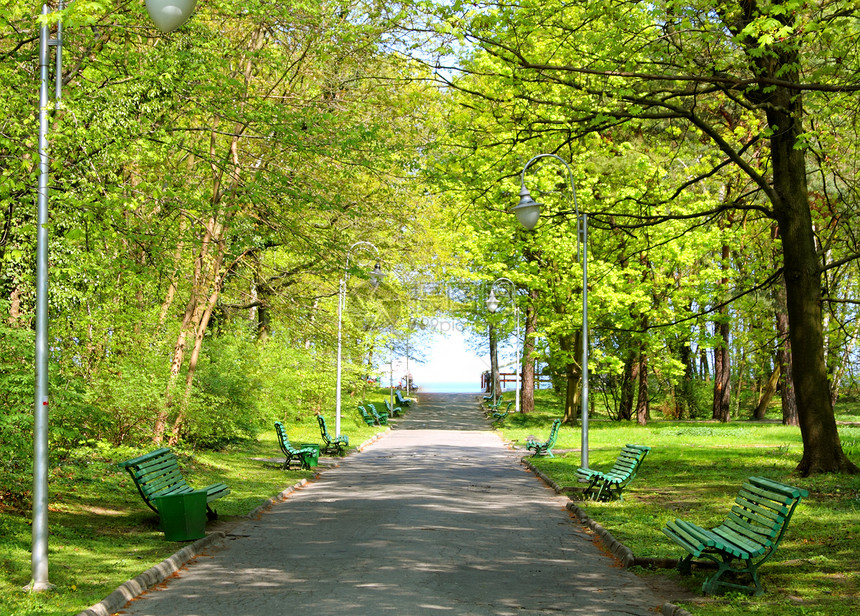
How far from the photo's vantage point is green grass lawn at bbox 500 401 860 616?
800 cm

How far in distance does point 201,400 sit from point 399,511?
7.03 meters

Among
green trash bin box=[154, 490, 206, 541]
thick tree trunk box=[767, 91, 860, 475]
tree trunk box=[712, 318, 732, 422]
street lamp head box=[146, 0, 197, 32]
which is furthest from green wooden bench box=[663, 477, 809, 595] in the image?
tree trunk box=[712, 318, 732, 422]

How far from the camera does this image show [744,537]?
880 cm

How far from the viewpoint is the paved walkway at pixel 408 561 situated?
7.95 meters

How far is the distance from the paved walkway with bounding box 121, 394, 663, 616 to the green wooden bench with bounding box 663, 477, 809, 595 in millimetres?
653

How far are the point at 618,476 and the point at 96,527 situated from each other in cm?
834

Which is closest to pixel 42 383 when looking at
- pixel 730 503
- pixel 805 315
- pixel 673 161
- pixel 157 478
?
pixel 157 478

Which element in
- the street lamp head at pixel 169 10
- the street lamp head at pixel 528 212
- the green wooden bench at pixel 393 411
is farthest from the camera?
the green wooden bench at pixel 393 411

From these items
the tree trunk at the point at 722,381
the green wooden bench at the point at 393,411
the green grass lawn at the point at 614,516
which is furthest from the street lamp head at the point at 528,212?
the green wooden bench at the point at 393,411

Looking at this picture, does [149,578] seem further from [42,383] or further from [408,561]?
[408,561]

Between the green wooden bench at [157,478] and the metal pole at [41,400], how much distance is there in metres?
2.90

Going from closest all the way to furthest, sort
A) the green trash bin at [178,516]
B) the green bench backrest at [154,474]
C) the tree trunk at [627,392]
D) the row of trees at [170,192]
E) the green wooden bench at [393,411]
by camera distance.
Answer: the row of trees at [170,192], the green trash bin at [178,516], the green bench backrest at [154,474], the tree trunk at [627,392], the green wooden bench at [393,411]

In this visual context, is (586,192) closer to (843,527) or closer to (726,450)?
(726,450)

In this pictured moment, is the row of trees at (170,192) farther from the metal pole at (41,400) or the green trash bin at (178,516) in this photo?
the green trash bin at (178,516)
